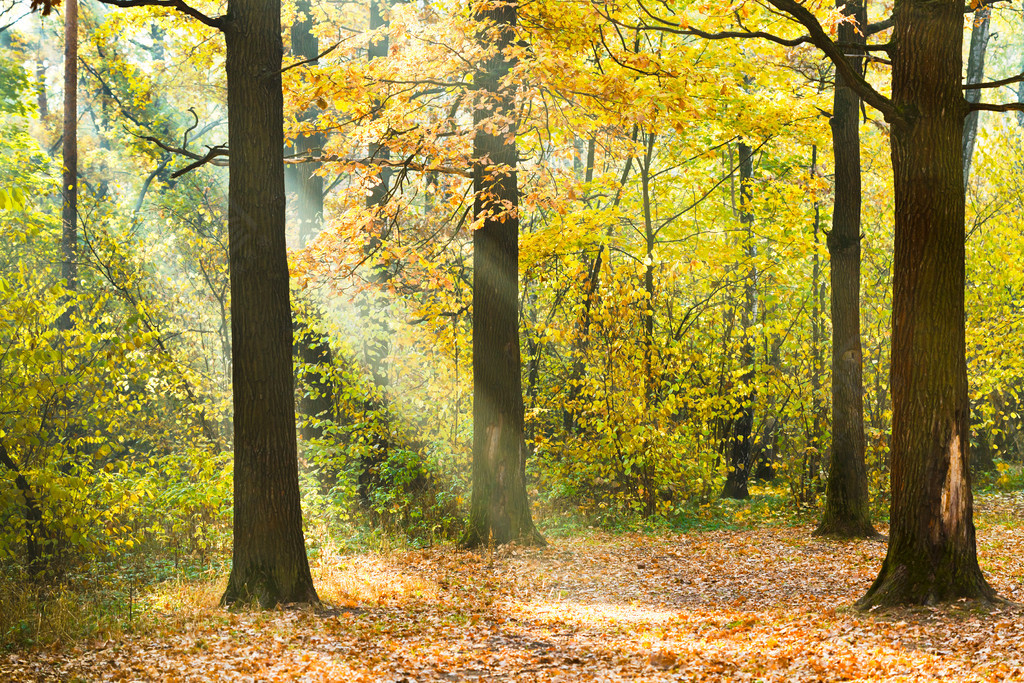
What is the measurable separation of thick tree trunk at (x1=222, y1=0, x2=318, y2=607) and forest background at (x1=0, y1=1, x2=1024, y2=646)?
1964mm

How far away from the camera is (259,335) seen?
23.3ft

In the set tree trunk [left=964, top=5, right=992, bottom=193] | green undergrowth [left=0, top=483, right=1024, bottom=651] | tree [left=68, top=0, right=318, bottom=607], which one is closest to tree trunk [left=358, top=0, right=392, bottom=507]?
green undergrowth [left=0, top=483, right=1024, bottom=651]

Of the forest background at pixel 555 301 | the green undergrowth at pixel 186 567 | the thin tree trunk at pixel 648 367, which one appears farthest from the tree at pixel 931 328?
the thin tree trunk at pixel 648 367

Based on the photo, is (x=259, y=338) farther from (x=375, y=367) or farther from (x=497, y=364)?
(x=375, y=367)

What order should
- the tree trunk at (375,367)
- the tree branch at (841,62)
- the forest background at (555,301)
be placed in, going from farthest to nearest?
the tree trunk at (375,367) → the forest background at (555,301) → the tree branch at (841,62)

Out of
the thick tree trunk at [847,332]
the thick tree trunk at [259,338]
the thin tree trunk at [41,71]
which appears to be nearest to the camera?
the thick tree trunk at [259,338]

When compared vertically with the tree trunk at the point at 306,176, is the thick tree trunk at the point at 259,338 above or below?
below

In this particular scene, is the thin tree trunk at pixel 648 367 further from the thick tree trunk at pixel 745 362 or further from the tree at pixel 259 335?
the tree at pixel 259 335

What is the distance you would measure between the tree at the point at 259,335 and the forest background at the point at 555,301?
6.41 feet

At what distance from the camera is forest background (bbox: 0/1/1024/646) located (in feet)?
32.8

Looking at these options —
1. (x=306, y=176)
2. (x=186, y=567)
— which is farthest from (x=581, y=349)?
(x=306, y=176)

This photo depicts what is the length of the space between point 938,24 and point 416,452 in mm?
9976

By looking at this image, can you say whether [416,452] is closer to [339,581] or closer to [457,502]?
[457,502]

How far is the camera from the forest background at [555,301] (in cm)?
1000
